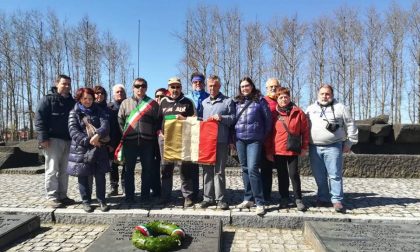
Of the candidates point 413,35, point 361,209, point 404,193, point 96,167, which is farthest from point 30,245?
point 413,35

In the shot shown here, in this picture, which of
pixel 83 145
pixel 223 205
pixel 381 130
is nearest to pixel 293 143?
pixel 223 205

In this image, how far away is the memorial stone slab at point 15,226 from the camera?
4238 millimetres

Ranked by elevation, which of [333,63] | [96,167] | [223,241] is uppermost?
[333,63]

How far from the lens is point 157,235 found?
4.21 meters

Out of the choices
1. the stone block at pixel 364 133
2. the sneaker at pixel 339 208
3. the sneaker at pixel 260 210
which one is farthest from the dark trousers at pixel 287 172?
the stone block at pixel 364 133

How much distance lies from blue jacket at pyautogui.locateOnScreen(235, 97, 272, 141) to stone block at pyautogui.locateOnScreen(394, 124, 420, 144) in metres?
6.40

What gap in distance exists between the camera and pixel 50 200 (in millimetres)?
5668

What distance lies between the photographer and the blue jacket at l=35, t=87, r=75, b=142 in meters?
5.54

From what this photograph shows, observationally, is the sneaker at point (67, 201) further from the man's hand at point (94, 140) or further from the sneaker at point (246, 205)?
the sneaker at point (246, 205)

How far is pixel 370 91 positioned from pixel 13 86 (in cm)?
2768

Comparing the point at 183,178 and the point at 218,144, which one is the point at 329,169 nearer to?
the point at 218,144

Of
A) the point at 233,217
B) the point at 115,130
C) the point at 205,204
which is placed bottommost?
the point at 233,217

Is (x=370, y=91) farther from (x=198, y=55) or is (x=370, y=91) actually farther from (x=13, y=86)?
(x=13, y=86)

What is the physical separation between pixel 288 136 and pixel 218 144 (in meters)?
1.01
